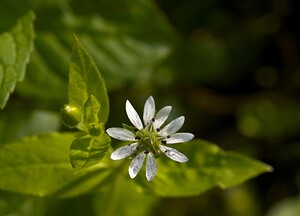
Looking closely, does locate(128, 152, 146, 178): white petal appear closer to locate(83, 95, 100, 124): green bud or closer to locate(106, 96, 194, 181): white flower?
locate(106, 96, 194, 181): white flower

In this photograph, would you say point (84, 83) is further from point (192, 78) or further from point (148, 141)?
point (192, 78)

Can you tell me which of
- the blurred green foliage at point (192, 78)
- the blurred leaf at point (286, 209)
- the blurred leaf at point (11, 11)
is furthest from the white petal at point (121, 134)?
the blurred leaf at point (286, 209)

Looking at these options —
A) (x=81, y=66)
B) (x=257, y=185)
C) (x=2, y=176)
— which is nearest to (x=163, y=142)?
(x=81, y=66)

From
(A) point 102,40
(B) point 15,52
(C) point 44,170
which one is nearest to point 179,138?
(C) point 44,170

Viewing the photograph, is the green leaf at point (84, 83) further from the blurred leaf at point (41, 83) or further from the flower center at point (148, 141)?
the blurred leaf at point (41, 83)

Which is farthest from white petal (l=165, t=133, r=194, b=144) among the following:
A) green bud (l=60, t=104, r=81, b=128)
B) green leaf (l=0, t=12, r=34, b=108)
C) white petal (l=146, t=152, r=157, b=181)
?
green leaf (l=0, t=12, r=34, b=108)

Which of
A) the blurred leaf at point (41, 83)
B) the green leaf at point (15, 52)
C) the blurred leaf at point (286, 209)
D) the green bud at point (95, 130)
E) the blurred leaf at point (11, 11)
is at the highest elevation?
the blurred leaf at point (11, 11)
